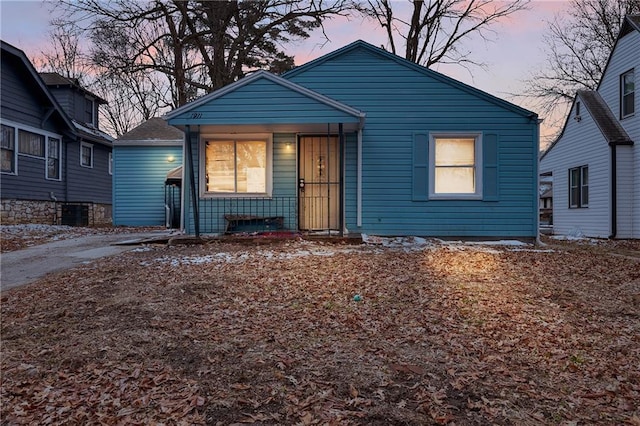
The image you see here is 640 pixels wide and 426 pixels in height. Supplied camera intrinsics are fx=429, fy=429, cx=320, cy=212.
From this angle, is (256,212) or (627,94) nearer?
(256,212)

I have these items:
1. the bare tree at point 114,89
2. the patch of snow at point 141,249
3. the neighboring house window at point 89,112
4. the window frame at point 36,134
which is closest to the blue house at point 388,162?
the patch of snow at point 141,249

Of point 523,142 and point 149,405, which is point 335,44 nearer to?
point 523,142

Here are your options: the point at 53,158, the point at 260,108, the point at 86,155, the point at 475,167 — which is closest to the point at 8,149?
the point at 53,158

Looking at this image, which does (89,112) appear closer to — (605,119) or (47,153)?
(47,153)

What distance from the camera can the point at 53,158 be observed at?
16.1 meters

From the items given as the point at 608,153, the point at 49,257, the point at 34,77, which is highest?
the point at 34,77

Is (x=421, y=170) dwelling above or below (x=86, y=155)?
below

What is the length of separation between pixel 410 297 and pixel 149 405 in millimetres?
2998

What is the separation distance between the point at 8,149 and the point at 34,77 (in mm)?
2721

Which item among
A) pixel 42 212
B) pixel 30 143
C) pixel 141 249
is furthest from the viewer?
pixel 42 212

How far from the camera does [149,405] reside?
2.69 metres

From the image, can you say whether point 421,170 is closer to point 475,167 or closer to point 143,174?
point 475,167

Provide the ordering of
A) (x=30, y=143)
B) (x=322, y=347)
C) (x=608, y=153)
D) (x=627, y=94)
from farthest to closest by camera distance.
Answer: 1. (x=30, y=143)
2. (x=627, y=94)
3. (x=608, y=153)
4. (x=322, y=347)

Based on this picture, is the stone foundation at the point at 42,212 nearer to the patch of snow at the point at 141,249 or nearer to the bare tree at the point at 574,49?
the patch of snow at the point at 141,249
